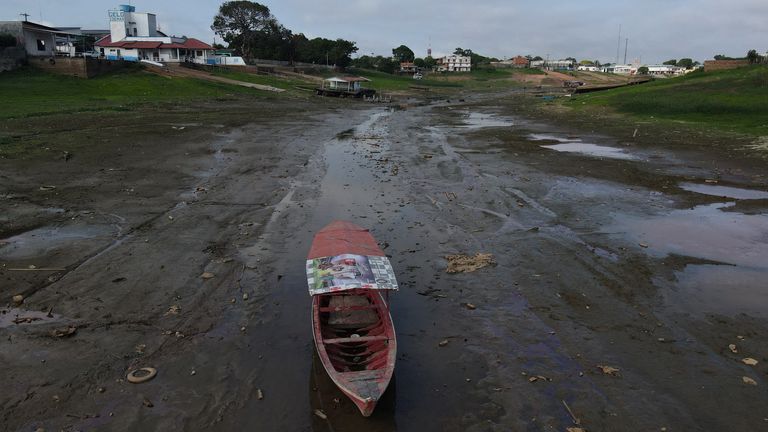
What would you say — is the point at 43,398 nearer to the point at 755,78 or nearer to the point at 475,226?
the point at 475,226

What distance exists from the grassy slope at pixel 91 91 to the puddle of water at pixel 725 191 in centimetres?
3895

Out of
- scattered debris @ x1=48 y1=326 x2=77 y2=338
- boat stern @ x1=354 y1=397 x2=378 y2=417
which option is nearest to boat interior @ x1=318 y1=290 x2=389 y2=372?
boat stern @ x1=354 y1=397 x2=378 y2=417

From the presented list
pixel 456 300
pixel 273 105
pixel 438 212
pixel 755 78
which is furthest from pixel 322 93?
pixel 456 300

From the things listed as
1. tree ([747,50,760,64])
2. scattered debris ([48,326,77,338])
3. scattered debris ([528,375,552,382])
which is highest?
tree ([747,50,760,64])

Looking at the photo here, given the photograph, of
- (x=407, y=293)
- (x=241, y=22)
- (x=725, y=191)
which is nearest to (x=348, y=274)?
(x=407, y=293)

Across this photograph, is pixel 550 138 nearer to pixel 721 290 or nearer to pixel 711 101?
pixel 711 101

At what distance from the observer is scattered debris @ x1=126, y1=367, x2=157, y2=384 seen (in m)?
8.04

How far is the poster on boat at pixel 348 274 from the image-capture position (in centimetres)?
870

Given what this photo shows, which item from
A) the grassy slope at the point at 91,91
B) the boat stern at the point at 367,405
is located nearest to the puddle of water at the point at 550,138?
the boat stern at the point at 367,405

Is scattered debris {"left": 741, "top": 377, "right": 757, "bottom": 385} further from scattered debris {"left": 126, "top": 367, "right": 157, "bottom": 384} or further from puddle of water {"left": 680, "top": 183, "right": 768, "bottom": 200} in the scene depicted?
puddle of water {"left": 680, "top": 183, "right": 768, "bottom": 200}

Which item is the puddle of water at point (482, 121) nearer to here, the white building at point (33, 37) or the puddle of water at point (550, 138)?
the puddle of water at point (550, 138)

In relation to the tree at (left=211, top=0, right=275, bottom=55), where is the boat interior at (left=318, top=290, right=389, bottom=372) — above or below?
below

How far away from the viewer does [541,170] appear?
24.0 m

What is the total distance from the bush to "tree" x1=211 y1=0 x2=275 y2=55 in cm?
5085
